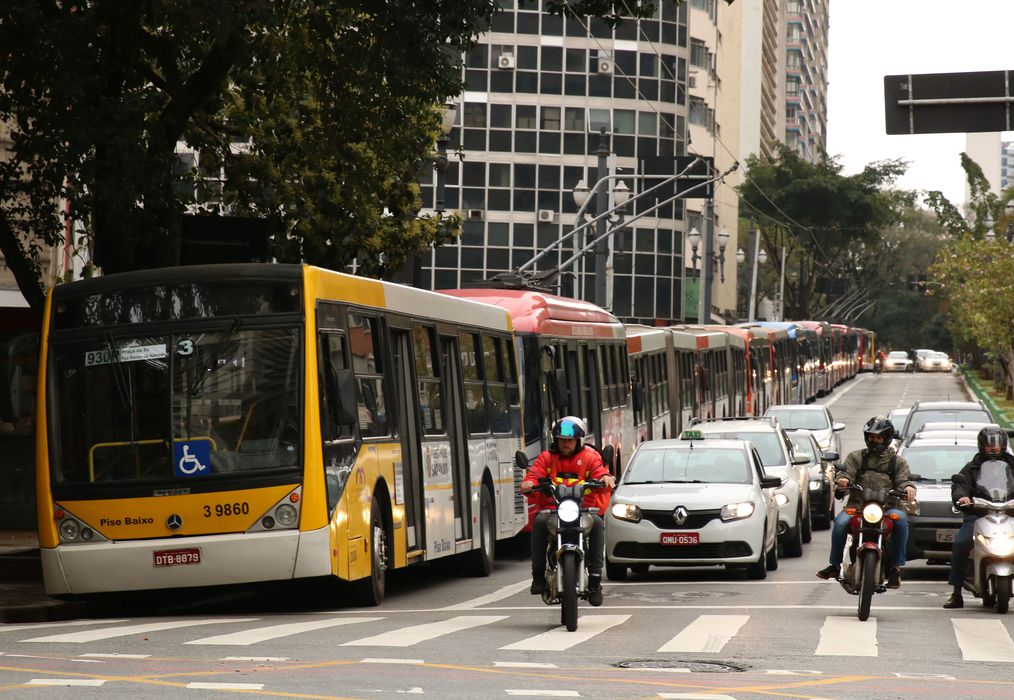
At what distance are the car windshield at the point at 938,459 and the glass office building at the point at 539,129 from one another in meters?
52.4

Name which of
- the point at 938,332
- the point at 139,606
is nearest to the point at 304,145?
the point at 139,606

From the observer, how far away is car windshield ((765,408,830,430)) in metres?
35.6

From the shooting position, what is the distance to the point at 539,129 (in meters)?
76.0

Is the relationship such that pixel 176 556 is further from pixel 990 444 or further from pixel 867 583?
pixel 990 444

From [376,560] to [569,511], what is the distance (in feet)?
8.93

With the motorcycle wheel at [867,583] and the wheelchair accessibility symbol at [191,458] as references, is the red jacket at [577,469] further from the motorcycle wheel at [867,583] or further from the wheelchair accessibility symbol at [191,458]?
the wheelchair accessibility symbol at [191,458]

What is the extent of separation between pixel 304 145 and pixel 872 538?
33.3ft

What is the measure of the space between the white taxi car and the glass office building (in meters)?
54.8

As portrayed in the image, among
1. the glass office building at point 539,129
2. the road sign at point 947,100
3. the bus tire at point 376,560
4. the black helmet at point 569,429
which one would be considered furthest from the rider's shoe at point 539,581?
the glass office building at point 539,129

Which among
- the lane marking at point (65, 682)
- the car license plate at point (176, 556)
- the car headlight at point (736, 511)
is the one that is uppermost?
the car license plate at point (176, 556)

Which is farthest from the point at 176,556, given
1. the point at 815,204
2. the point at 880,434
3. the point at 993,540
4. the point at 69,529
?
the point at 815,204

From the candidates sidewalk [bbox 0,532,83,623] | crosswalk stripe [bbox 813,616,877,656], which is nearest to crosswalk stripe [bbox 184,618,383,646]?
sidewalk [bbox 0,532,83,623]

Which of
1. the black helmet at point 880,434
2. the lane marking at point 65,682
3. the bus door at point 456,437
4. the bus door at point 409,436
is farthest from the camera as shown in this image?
the bus door at point 456,437

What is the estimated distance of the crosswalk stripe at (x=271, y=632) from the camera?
12438 mm
